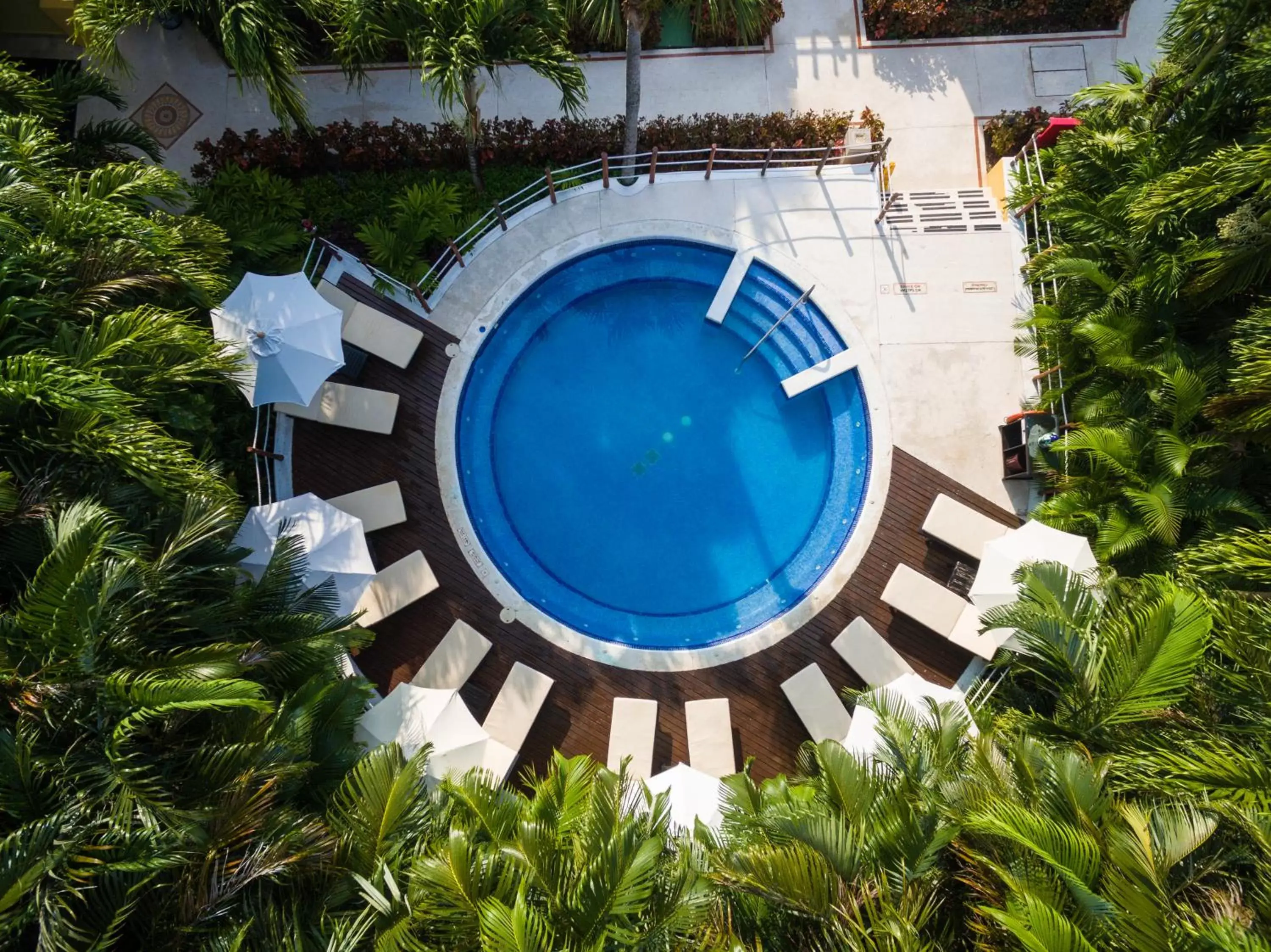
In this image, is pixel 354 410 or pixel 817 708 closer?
pixel 817 708

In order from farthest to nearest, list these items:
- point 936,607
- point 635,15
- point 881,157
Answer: point 881,157
point 936,607
point 635,15

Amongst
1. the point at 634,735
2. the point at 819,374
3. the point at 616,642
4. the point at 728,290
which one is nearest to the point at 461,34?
the point at 728,290

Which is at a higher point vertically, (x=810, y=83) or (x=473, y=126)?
(x=810, y=83)

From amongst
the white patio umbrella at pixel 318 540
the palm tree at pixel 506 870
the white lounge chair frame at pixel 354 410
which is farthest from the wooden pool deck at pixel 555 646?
the palm tree at pixel 506 870

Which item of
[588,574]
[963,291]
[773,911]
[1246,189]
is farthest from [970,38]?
[773,911]

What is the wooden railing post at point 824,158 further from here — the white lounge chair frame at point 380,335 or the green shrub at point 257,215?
the green shrub at point 257,215

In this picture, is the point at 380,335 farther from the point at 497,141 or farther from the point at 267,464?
the point at 497,141
